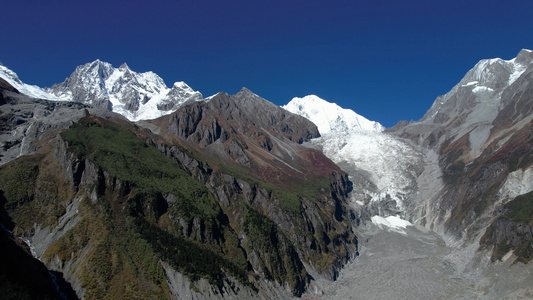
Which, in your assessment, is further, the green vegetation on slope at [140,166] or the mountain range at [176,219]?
the green vegetation on slope at [140,166]

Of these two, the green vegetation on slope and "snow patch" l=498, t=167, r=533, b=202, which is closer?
the green vegetation on slope

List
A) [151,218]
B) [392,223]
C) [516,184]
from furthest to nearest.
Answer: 1. [392,223]
2. [516,184]
3. [151,218]

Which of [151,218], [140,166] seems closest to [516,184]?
[151,218]

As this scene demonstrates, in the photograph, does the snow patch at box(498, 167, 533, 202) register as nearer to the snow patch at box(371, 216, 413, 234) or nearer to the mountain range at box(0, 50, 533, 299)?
the mountain range at box(0, 50, 533, 299)

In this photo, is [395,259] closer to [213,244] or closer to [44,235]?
[213,244]

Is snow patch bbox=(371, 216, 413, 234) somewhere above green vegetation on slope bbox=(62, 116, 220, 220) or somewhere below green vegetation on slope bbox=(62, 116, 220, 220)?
below

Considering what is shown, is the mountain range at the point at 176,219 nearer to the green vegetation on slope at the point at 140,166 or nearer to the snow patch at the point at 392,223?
the green vegetation on slope at the point at 140,166

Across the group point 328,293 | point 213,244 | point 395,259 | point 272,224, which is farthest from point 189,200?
point 395,259

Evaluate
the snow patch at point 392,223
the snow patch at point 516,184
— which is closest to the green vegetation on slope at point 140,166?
the snow patch at point 392,223

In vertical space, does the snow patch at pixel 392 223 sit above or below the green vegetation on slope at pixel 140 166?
below

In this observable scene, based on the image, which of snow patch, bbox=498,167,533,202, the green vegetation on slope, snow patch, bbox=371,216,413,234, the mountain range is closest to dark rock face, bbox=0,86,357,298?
the mountain range

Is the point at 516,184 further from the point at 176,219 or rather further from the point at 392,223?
the point at 176,219

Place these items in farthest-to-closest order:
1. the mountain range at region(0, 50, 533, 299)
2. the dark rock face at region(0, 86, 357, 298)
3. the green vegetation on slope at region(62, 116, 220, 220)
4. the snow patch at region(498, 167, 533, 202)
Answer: the snow patch at region(498, 167, 533, 202), the green vegetation on slope at region(62, 116, 220, 220), the dark rock face at region(0, 86, 357, 298), the mountain range at region(0, 50, 533, 299)

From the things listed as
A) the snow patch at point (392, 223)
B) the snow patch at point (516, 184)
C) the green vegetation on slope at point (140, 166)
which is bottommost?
the snow patch at point (392, 223)
